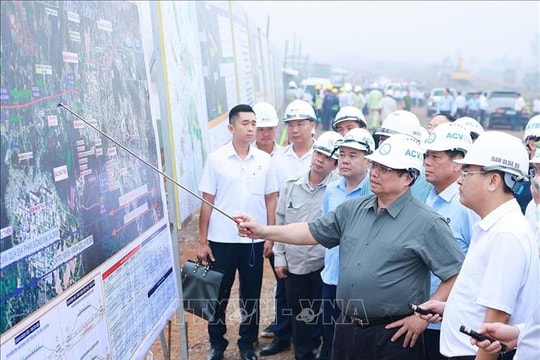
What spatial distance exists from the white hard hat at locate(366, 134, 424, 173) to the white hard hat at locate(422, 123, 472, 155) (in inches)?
15.7

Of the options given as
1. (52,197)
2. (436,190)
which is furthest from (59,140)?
(436,190)

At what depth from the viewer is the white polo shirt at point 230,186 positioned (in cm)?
433

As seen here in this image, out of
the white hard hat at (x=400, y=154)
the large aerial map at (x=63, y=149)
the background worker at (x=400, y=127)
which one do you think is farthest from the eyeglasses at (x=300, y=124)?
the large aerial map at (x=63, y=149)

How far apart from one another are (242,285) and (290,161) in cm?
111

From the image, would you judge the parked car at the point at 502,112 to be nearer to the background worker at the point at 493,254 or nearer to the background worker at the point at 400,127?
the background worker at the point at 400,127

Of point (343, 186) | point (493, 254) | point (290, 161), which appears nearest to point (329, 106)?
point (290, 161)

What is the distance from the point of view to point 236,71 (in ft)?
29.2

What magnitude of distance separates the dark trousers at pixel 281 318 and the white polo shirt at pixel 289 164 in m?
0.68

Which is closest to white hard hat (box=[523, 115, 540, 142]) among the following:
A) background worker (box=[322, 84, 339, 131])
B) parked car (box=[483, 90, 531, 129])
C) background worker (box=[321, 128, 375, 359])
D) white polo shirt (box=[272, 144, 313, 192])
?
background worker (box=[321, 128, 375, 359])

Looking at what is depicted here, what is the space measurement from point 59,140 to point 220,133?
15.1 ft

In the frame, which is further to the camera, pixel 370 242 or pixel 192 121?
pixel 192 121

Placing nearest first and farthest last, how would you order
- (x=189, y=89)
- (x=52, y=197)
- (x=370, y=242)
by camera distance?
(x=52, y=197), (x=370, y=242), (x=189, y=89)

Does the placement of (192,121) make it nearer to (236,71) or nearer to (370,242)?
(370,242)

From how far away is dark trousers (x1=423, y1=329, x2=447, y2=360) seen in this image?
11.0ft
